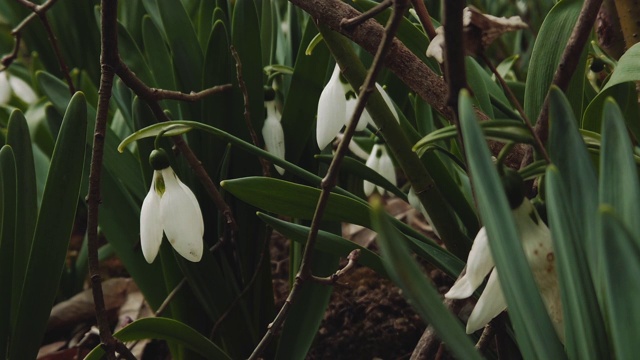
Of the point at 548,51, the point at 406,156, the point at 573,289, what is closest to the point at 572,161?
the point at 573,289

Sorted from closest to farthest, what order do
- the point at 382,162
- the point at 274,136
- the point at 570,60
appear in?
1. the point at 570,60
2. the point at 274,136
3. the point at 382,162

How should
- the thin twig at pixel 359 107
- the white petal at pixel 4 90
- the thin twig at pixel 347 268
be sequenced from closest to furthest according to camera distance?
the thin twig at pixel 359 107 → the thin twig at pixel 347 268 → the white petal at pixel 4 90

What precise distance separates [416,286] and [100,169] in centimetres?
61

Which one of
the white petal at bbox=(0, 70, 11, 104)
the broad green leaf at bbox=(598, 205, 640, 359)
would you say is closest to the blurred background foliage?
the broad green leaf at bbox=(598, 205, 640, 359)

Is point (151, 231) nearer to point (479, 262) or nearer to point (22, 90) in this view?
point (479, 262)

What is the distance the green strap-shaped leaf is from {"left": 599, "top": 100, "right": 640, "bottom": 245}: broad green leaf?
2.74 feet

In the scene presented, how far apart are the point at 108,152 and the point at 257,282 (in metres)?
0.44

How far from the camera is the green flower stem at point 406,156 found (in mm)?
1190

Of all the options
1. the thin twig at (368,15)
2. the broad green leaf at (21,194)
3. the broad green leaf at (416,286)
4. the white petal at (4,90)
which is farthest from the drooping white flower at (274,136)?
the white petal at (4,90)

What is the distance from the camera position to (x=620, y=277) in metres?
0.63

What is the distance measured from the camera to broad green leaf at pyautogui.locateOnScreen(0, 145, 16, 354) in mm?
1262

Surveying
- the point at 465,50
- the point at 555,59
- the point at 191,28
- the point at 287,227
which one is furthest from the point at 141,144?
the point at 465,50

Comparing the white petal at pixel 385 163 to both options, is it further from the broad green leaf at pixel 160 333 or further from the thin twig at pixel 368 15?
the thin twig at pixel 368 15

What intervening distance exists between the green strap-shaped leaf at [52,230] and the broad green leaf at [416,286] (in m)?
0.76
